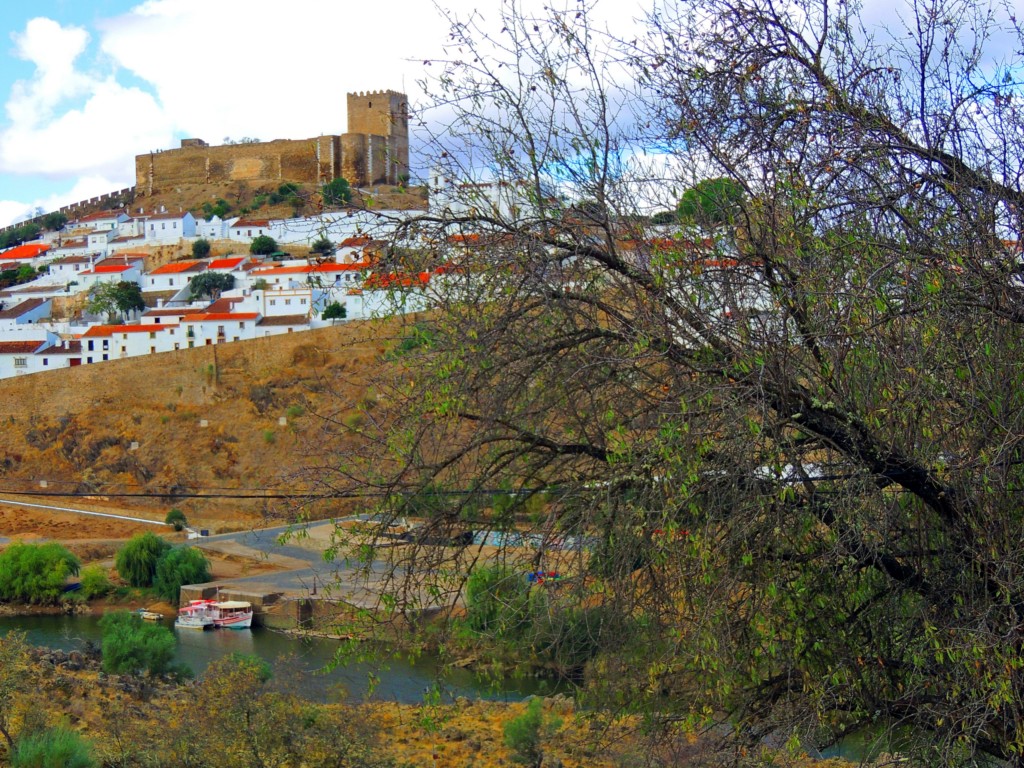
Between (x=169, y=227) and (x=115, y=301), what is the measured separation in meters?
12.0

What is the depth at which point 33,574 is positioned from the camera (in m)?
20.5

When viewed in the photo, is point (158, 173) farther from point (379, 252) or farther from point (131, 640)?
point (379, 252)

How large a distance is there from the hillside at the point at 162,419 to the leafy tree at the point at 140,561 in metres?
7.58

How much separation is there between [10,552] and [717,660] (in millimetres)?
20511

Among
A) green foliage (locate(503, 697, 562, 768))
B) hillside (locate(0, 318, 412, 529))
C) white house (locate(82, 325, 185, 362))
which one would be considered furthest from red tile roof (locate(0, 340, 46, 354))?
green foliage (locate(503, 697, 562, 768))

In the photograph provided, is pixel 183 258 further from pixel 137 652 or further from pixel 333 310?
pixel 137 652

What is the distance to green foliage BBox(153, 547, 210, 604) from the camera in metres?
21.0

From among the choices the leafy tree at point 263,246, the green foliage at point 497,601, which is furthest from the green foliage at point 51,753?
the leafy tree at point 263,246

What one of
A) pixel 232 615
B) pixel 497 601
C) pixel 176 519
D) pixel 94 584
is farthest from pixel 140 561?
pixel 497 601

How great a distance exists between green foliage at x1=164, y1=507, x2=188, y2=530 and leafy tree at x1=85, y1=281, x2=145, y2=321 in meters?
19.3

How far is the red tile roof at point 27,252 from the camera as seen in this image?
58.6 meters

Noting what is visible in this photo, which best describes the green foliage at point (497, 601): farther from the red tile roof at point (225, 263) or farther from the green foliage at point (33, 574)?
the red tile roof at point (225, 263)

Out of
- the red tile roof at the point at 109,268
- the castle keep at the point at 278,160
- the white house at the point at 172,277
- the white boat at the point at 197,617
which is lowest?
the white boat at the point at 197,617

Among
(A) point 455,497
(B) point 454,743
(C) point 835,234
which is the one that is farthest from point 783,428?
(B) point 454,743
